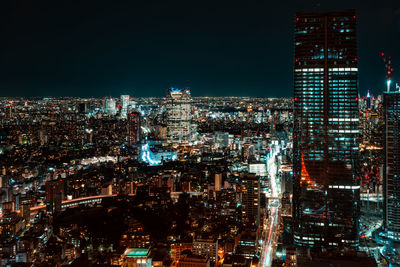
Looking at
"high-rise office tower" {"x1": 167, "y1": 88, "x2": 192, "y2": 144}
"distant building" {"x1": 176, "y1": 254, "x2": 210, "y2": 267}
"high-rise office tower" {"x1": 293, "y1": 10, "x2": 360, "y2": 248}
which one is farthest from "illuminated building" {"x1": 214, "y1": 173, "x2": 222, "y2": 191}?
"high-rise office tower" {"x1": 167, "y1": 88, "x2": 192, "y2": 144}

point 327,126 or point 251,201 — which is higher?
point 327,126

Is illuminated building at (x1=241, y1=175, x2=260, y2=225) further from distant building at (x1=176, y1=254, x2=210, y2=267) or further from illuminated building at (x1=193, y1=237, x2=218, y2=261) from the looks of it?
distant building at (x1=176, y1=254, x2=210, y2=267)

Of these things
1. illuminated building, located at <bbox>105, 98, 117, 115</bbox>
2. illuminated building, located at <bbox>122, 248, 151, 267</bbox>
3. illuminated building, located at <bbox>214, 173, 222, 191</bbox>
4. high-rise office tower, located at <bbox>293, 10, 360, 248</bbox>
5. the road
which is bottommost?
illuminated building, located at <bbox>122, 248, 151, 267</bbox>

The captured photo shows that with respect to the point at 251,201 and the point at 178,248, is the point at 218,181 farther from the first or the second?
the point at 178,248

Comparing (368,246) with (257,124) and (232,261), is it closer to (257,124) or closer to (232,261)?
(232,261)

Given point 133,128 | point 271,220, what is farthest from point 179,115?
point 271,220

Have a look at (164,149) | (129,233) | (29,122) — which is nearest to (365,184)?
(129,233)
